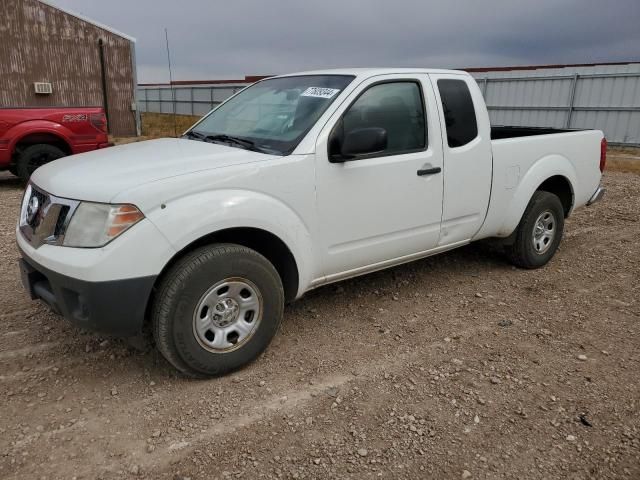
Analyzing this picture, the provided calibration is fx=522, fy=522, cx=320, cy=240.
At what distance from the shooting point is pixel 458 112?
404 cm

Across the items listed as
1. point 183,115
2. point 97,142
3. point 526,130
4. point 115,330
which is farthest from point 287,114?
point 183,115

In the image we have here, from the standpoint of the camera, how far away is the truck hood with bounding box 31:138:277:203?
2.71 meters

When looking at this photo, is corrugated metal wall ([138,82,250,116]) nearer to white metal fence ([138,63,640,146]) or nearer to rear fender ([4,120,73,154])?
white metal fence ([138,63,640,146])

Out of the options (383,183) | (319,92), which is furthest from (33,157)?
(383,183)

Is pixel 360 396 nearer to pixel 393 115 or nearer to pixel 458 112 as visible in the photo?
pixel 393 115

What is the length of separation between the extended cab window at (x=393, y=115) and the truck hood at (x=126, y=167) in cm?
75

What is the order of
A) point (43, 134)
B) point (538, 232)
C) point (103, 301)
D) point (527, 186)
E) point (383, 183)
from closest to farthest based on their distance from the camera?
1. point (103, 301)
2. point (383, 183)
3. point (527, 186)
4. point (538, 232)
5. point (43, 134)

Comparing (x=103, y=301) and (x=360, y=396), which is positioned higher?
(x=103, y=301)

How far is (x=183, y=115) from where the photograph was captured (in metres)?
27.8

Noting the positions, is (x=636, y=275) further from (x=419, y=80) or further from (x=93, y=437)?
(x=93, y=437)

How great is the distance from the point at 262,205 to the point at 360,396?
122 cm

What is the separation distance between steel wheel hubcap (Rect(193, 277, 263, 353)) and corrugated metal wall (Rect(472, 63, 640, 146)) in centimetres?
1591

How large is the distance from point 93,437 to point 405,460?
152 centimetres

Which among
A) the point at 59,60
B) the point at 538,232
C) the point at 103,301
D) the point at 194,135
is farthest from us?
the point at 59,60
